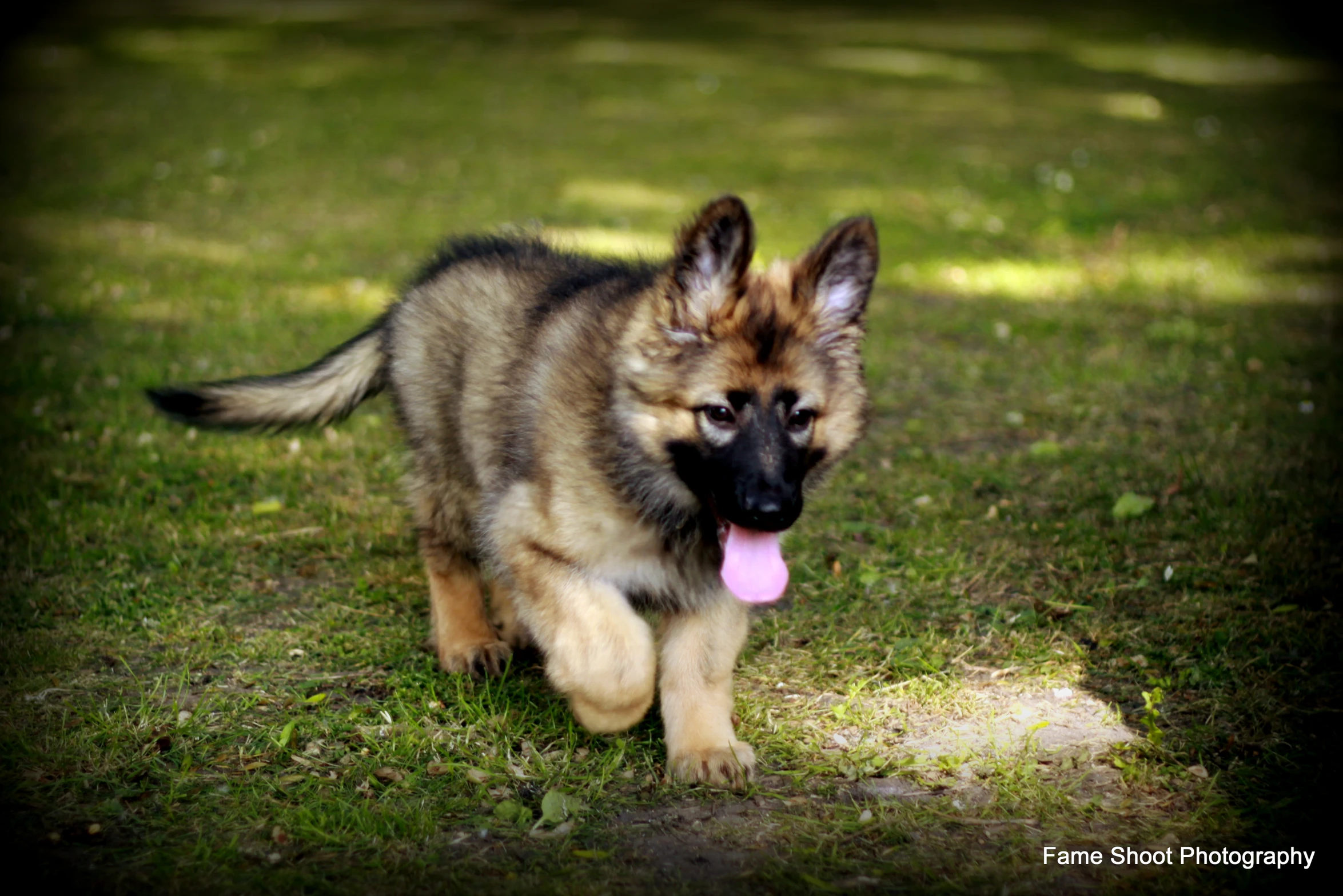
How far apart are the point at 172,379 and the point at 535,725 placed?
374 centimetres

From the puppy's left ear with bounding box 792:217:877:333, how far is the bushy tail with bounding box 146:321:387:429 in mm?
1727

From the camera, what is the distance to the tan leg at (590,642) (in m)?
3.07

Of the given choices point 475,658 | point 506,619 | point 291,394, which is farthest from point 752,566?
point 291,394

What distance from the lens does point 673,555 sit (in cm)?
317

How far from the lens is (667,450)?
117 inches

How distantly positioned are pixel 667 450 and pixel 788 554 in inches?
66.2

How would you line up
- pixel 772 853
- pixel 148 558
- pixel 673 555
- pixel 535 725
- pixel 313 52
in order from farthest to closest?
pixel 313 52 → pixel 148 558 → pixel 535 725 → pixel 673 555 → pixel 772 853

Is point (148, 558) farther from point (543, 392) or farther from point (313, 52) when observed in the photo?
point (313, 52)

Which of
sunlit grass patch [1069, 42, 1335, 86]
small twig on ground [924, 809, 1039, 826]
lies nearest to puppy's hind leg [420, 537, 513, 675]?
small twig on ground [924, 809, 1039, 826]

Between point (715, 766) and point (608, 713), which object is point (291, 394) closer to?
point (608, 713)

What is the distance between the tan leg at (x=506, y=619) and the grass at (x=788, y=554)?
100mm

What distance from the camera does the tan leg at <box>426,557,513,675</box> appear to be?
12.3 feet

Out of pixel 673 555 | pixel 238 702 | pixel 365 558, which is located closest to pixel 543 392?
pixel 673 555

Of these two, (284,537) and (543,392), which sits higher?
(543,392)
